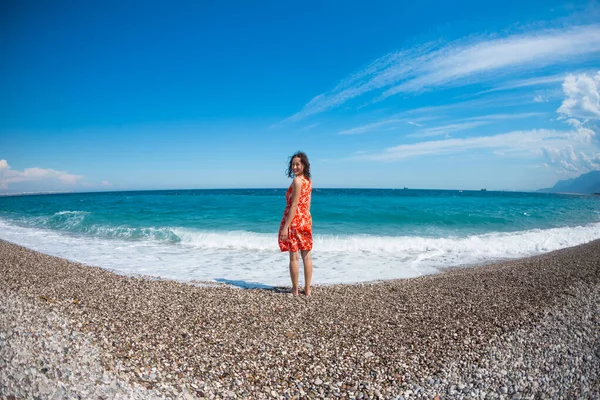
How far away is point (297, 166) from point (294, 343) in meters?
2.92

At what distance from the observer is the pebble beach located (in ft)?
10.4

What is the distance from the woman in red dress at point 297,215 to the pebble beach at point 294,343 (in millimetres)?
870

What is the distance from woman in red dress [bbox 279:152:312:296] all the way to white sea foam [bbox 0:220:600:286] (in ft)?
7.01

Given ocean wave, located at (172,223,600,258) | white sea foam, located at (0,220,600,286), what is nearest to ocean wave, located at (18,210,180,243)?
white sea foam, located at (0,220,600,286)

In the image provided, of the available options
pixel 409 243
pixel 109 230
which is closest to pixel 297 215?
pixel 409 243

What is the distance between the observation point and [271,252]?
12188mm

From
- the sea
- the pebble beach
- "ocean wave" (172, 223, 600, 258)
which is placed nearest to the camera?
the pebble beach

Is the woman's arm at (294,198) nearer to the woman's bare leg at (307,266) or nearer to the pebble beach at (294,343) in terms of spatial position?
the woman's bare leg at (307,266)

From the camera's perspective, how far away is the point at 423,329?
14.5ft

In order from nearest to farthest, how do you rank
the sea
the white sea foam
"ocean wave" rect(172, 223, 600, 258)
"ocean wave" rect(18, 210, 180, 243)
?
the white sea foam < the sea < "ocean wave" rect(172, 223, 600, 258) < "ocean wave" rect(18, 210, 180, 243)

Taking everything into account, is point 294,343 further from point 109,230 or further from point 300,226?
point 109,230

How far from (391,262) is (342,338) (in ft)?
22.7

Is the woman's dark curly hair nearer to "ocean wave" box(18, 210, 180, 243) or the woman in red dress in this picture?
the woman in red dress

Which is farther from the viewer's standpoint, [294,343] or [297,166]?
[297,166]
